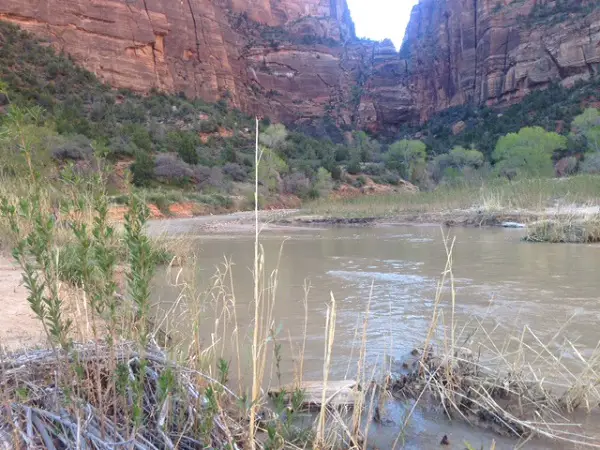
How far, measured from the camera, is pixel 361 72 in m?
84.2

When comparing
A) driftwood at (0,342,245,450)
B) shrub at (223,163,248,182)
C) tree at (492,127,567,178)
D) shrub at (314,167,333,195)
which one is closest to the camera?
driftwood at (0,342,245,450)

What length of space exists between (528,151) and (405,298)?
3323 centimetres

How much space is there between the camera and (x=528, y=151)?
33.9m

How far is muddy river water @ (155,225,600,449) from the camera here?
2.88m

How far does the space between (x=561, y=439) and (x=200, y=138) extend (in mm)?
37308

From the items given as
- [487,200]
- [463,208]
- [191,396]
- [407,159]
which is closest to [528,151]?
[407,159]

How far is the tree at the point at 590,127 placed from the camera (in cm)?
3331

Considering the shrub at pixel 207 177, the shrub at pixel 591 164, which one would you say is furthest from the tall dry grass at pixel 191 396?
the shrub at pixel 591 164

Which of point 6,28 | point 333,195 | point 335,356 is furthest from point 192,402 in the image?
point 6,28

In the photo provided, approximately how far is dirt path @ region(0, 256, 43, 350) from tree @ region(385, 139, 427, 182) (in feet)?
138

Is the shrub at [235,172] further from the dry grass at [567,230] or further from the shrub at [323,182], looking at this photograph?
the dry grass at [567,230]

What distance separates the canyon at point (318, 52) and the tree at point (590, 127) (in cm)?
1195

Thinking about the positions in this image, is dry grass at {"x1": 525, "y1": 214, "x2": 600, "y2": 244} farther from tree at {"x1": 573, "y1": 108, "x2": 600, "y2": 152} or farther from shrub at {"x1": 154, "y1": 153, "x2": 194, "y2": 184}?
tree at {"x1": 573, "y1": 108, "x2": 600, "y2": 152}

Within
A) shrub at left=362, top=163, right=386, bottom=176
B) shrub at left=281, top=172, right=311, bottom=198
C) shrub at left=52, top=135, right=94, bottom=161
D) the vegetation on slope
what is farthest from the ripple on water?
shrub at left=362, top=163, right=386, bottom=176
